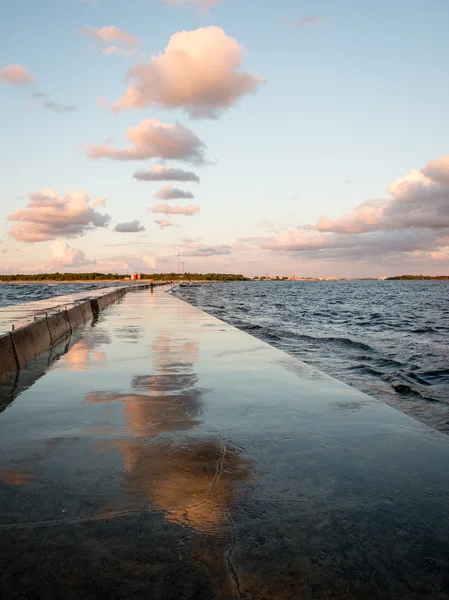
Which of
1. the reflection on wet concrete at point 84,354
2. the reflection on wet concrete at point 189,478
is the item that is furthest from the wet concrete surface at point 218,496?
the reflection on wet concrete at point 84,354

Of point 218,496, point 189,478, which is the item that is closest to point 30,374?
point 189,478

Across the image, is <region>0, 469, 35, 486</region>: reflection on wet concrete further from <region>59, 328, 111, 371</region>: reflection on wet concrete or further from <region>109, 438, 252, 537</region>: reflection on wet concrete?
<region>59, 328, 111, 371</region>: reflection on wet concrete

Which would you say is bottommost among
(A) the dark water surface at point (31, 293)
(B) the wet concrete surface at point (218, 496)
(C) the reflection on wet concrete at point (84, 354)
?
(A) the dark water surface at point (31, 293)

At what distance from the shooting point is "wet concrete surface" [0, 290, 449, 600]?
2260mm

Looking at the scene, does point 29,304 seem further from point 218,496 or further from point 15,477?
point 218,496

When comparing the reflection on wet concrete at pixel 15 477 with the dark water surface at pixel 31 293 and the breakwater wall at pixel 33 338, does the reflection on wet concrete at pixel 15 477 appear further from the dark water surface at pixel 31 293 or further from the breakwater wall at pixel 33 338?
the dark water surface at pixel 31 293

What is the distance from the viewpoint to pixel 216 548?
2480 millimetres

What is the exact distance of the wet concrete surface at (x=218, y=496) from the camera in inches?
89.0

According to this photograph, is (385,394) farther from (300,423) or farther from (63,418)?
(63,418)

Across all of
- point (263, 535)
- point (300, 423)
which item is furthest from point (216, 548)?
point (300, 423)

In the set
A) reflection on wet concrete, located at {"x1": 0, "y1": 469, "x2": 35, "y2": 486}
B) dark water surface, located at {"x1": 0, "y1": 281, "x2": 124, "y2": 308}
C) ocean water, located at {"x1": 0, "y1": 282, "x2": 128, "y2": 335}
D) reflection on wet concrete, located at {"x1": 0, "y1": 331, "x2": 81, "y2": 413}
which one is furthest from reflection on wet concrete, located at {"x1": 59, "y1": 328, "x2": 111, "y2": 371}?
dark water surface, located at {"x1": 0, "y1": 281, "x2": 124, "y2": 308}

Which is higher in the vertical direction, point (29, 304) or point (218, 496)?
point (29, 304)

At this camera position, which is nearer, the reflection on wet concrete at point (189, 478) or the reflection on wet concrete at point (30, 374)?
the reflection on wet concrete at point (189, 478)

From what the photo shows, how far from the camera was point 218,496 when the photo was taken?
10.1ft
